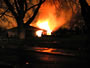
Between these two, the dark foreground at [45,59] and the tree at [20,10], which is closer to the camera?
the dark foreground at [45,59]

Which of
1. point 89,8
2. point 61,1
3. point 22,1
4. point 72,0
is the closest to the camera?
point 89,8

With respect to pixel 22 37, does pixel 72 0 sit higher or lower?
higher

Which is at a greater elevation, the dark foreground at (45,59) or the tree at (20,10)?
the tree at (20,10)

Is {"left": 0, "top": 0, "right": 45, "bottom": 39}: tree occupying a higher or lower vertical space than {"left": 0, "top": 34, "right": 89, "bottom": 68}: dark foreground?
higher

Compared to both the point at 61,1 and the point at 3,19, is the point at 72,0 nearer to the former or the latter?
the point at 61,1

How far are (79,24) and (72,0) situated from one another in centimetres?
2366

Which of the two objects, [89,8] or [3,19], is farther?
[3,19]

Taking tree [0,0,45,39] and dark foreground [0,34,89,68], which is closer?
dark foreground [0,34,89,68]

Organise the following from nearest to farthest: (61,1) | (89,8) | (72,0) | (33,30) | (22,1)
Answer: (89,8) < (72,0) < (61,1) < (22,1) < (33,30)

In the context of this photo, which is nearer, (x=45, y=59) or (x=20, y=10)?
(x=45, y=59)

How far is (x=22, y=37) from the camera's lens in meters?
26.6

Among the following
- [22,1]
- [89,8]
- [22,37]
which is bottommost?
[22,37]

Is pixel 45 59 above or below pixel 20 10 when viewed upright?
below

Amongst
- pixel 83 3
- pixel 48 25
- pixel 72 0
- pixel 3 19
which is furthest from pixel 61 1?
pixel 48 25
